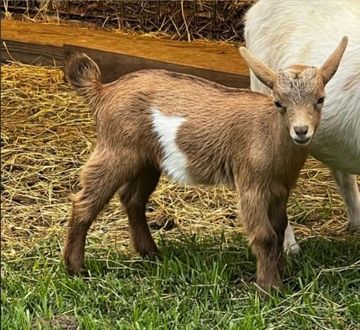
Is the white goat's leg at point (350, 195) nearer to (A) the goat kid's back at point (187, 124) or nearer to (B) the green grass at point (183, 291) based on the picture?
(B) the green grass at point (183, 291)

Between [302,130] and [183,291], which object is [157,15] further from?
[302,130]

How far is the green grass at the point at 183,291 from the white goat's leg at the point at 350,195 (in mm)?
451

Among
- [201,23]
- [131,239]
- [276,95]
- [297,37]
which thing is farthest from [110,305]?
[201,23]

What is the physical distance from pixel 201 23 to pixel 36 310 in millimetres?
4033

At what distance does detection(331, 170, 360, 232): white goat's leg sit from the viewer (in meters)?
4.99

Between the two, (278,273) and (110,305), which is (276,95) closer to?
(278,273)

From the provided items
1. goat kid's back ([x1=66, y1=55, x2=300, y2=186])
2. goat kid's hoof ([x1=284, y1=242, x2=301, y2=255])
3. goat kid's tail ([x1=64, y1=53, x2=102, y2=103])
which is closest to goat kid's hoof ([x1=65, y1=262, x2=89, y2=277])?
goat kid's back ([x1=66, y1=55, x2=300, y2=186])

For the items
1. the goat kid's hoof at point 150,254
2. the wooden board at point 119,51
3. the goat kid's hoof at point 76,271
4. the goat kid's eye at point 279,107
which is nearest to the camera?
the goat kid's eye at point 279,107

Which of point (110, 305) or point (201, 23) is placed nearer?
point (110, 305)

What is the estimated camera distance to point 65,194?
5.39 m

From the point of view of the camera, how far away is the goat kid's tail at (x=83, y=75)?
4.32 meters

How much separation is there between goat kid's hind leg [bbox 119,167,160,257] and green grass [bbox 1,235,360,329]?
0.22ft

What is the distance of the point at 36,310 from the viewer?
154 inches

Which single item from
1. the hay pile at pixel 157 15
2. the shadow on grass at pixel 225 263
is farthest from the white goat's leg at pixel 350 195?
the hay pile at pixel 157 15
